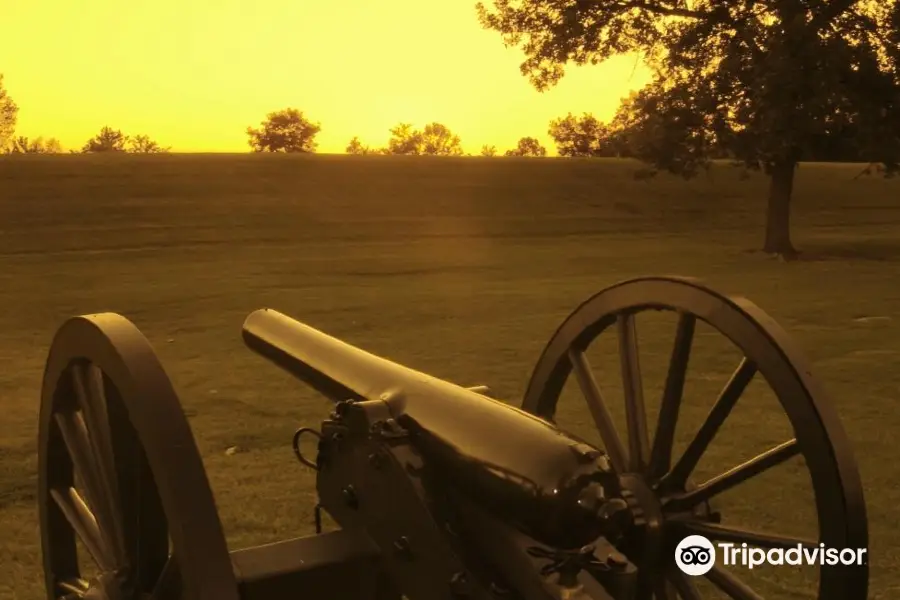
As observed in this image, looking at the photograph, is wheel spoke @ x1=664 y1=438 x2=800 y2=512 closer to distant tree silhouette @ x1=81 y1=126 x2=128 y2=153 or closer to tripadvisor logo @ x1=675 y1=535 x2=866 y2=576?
tripadvisor logo @ x1=675 y1=535 x2=866 y2=576

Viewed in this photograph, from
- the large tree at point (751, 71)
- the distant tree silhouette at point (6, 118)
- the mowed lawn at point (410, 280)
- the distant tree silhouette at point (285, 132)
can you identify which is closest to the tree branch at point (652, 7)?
the large tree at point (751, 71)

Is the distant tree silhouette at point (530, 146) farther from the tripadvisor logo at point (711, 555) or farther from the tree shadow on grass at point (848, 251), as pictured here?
the tripadvisor logo at point (711, 555)

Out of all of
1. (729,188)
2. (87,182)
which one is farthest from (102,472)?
(729,188)

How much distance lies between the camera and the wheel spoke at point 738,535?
7.92 feet

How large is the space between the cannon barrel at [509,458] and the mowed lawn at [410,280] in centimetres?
203

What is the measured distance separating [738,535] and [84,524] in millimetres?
1691

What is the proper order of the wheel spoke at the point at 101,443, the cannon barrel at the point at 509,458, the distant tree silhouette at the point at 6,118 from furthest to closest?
the distant tree silhouette at the point at 6,118
the wheel spoke at the point at 101,443
the cannon barrel at the point at 509,458

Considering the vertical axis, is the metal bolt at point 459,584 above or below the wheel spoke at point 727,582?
above

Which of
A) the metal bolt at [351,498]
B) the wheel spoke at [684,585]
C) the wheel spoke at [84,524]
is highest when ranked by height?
the metal bolt at [351,498]

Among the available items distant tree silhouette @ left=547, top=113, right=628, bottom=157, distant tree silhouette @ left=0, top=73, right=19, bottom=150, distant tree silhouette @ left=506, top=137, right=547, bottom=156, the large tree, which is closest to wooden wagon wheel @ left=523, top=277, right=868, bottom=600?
the large tree

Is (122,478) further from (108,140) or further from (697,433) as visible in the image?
(108,140)

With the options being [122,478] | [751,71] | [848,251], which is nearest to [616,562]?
[122,478]

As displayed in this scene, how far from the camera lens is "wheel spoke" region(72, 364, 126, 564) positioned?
250cm

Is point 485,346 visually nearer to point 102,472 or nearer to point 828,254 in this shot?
point 102,472
